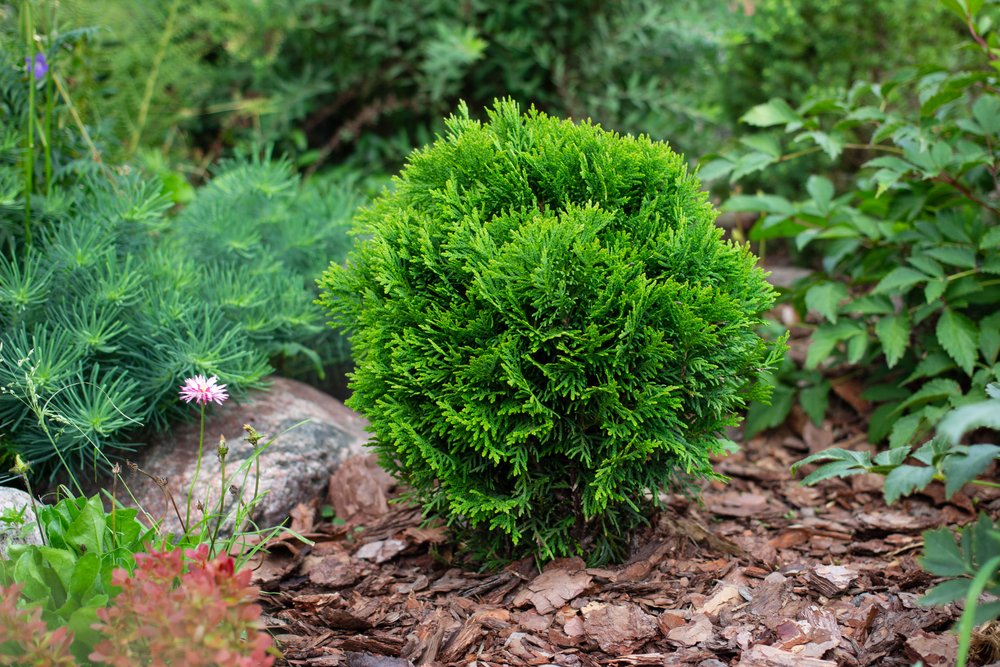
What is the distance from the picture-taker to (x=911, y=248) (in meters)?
3.38

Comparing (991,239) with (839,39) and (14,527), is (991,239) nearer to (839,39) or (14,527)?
(839,39)

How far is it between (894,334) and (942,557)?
5.05 feet

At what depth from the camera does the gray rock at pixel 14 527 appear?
2.08m

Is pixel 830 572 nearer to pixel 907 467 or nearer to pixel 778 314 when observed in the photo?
pixel 907 467

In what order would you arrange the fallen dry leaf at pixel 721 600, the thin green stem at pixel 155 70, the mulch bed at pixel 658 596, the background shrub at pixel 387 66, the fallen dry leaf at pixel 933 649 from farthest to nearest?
the background shrub at pixel 387 66 → the thin green stem at pixel 155 70 → the fallen dry leaf at pixel 721 600 → the mulch bed at pixel 658 596 → the fallen dry leaf at pixel 933 649

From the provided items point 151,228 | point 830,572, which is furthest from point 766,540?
point 151,228

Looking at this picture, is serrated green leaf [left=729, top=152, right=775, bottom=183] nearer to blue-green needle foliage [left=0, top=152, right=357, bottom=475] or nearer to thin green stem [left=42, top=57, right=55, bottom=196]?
blue-green needle foliage [left=0, top=152, right=357, bottom=475]

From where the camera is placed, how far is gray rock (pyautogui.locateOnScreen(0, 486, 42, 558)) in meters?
2.08

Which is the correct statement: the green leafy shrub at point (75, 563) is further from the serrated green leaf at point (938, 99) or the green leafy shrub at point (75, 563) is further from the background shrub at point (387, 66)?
the background shrub at point (387, 66)

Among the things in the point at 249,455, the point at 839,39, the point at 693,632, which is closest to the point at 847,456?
the point at 693,632

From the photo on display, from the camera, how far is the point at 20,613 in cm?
168

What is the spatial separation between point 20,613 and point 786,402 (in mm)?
2854

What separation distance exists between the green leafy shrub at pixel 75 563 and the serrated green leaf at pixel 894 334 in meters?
2.51

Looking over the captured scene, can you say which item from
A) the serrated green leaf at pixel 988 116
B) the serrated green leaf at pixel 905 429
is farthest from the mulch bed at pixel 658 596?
the serrated green leaf at pixel 988 116
